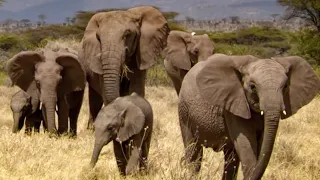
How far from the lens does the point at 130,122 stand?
6793 millimetres

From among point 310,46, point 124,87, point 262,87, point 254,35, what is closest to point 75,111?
point 124,87

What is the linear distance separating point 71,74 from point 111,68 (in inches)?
92.8

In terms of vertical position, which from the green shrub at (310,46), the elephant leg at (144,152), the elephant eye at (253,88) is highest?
the elephant eye at (253,88)

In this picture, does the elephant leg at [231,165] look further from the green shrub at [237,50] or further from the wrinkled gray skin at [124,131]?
the green shrub at [237,50]

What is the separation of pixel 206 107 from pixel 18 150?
2.20 metres

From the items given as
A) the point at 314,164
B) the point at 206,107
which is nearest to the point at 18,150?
the point at 206,107

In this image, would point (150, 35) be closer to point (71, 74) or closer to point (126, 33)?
point (126, 33)

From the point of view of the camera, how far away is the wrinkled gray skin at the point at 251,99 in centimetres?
509

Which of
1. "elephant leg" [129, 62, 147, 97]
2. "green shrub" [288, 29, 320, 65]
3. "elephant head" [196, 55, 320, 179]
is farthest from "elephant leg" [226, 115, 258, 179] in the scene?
"green shrub" [288, 29, 320, 65]

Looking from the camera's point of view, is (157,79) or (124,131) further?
(157,79)

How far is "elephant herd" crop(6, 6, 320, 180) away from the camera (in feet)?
17.8

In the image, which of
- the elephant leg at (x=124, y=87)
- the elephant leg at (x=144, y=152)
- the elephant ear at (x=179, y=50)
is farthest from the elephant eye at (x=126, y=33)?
the elephant ear at (x=179, y=50)

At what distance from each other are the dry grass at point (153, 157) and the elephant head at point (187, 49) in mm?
2023

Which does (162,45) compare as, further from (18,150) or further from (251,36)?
(251,36)
